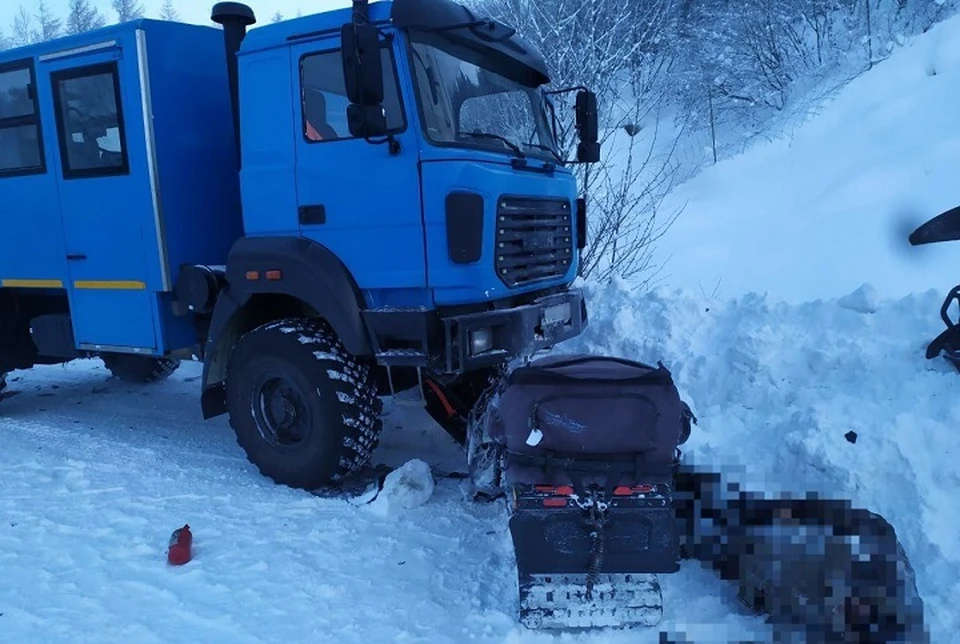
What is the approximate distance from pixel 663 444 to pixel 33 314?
5.82m

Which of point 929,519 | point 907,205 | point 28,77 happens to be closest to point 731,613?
point 929,519

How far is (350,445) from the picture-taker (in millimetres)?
4348

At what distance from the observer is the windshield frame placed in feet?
13.1

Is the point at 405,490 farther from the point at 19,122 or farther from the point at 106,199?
the point at 19,122

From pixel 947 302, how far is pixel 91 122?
19.0ft

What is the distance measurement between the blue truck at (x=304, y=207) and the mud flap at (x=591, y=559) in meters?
1.24

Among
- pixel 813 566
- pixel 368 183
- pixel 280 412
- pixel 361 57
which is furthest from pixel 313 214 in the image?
pixel 813 566

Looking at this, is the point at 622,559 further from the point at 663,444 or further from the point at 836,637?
the point at 836,637

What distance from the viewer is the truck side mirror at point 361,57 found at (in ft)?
12.1

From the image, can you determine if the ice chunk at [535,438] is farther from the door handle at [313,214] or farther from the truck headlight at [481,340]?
the door handle at [313,214]

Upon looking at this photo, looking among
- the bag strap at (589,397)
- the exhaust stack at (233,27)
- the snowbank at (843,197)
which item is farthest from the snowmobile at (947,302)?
the exhaust stack at (233,27)

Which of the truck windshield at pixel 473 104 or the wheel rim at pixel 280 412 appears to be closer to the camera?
the truck windshield at pixel 473 104

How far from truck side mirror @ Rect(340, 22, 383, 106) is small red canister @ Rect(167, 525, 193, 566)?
2.51 metres

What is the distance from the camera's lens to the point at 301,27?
4.28 m
